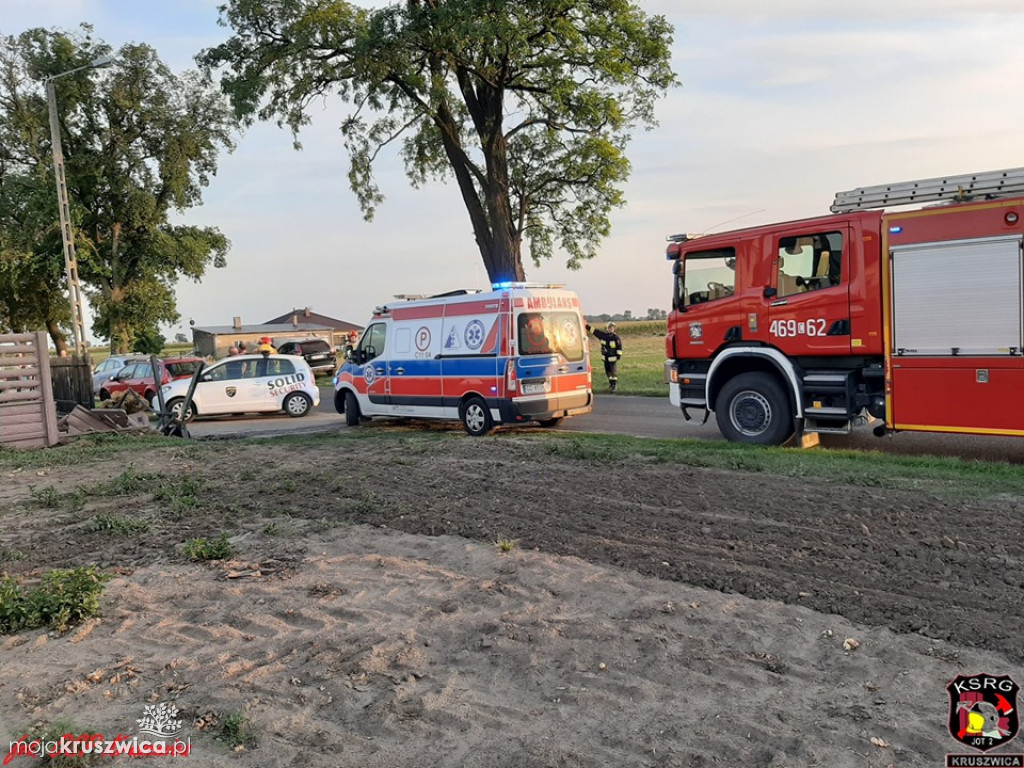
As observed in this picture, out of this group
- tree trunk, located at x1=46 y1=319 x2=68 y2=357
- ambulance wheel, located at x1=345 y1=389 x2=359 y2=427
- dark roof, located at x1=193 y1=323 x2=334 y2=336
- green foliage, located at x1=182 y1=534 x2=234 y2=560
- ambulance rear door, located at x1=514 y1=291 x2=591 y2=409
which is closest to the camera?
green foliage, located at x1=182 y1=534 x2=234 y2=560

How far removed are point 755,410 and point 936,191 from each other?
349 centimetres

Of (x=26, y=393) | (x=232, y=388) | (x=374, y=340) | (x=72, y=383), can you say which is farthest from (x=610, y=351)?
(x=26, y=393)

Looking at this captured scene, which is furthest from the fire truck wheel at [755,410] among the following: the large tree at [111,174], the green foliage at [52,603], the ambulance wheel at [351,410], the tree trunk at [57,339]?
the tree trunk at [57,339]

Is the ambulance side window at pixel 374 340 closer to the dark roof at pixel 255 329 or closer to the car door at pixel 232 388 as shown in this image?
the car door at pixel 232 388

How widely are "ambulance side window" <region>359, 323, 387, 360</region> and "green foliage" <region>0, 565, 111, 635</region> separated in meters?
10.3

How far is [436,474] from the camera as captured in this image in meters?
9.23

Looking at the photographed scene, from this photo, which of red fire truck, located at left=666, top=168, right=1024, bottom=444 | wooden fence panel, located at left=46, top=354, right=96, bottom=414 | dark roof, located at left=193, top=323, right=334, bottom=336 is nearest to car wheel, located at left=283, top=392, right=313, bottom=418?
wooden fence panel, located at left=46, top=354, right=96, bottom=414

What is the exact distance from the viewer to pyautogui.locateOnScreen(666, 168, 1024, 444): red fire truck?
912cm

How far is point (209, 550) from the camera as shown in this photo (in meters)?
6.13

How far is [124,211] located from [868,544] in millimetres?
40202

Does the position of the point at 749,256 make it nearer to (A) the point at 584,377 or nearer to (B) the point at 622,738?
(A) the point at 584,377

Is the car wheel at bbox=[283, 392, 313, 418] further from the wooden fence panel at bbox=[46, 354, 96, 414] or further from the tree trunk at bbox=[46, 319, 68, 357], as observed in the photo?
the tree trunk at bbox=[46, 319, 68, 357]

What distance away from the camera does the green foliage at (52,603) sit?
4.82 m

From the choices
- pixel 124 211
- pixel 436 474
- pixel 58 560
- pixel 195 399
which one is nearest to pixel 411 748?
pixel 58 560
